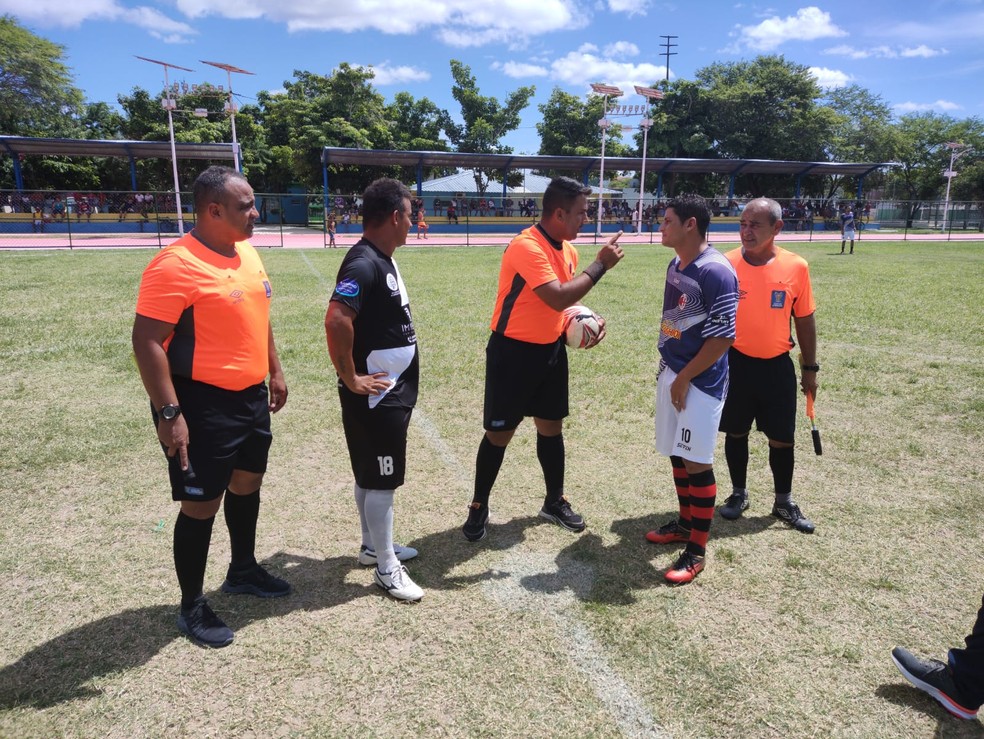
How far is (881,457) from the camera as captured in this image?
18.2 feet

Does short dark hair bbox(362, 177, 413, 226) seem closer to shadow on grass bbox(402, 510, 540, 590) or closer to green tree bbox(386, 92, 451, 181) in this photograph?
shadow on grass bbox(402, 510, 540, 590)

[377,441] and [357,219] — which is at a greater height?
[357,219]

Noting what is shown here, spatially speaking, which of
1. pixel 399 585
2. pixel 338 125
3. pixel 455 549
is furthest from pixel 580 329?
pixel 338 125

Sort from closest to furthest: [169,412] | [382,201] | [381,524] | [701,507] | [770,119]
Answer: [169,412], [382,201], [381,524], [701,507], [770,119]

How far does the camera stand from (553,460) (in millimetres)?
4352

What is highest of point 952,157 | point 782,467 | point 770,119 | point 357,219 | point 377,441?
point 770,119

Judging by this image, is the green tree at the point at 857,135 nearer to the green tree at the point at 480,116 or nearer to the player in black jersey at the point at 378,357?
the green tree at the point at 480,116

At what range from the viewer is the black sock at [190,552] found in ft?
9.96

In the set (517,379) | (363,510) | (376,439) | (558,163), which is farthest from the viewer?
(558,163)

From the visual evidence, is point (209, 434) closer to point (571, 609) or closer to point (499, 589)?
point (499, 589)

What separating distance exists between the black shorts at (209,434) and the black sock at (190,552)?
0.19 m

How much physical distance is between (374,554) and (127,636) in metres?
1.34

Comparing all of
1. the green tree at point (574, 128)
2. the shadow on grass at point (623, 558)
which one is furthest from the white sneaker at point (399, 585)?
the green tree at point (574, 128)

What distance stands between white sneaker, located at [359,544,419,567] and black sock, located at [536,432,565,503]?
107cm
